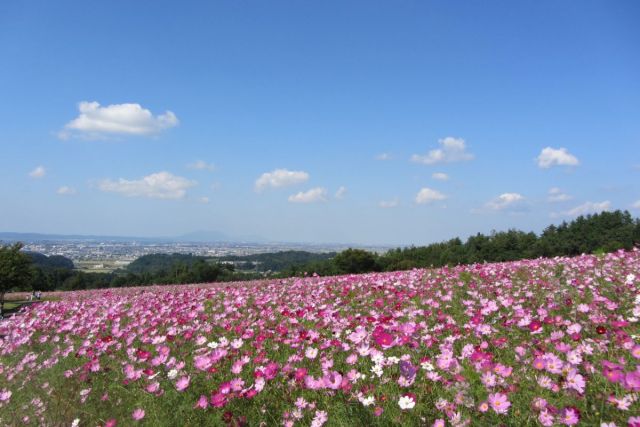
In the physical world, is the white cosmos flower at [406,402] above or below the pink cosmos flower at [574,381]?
below

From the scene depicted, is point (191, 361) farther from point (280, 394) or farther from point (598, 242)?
point (598, 242)

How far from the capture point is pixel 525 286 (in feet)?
21.0

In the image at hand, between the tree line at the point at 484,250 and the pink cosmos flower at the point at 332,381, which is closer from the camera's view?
the pink cosmos flower at the point at 332,381

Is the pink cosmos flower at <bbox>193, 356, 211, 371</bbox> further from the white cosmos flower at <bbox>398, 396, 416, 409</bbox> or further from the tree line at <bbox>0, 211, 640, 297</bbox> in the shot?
the tree line at <bbox>0, 211, 640, 297</bbox>

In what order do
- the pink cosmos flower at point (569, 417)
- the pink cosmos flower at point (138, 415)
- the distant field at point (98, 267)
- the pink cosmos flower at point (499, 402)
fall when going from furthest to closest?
the distant field at point (98, 267) < the pink cosmos flower at point (138, 415) < the pink cosmos flower at point (499, 402) < the pink cosmos flower at point (569, 417)

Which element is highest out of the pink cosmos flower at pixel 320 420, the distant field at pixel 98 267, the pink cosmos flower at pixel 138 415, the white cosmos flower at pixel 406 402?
the white cosmos flower at pixel 406 402

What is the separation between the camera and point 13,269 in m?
30.7

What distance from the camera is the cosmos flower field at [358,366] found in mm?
2664

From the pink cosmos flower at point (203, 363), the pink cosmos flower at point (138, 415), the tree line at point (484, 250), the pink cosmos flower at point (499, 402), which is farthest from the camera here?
the tree line at point (484, 250)

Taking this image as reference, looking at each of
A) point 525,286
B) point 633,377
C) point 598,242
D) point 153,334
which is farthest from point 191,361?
point 598,242

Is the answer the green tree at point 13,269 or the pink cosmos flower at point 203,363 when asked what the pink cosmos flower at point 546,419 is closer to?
the pink cosmos flower at point 203,363

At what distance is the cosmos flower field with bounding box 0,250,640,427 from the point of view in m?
2.66

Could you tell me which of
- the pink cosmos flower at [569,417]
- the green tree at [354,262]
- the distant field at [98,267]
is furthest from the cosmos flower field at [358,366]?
the distant field at [98,267]

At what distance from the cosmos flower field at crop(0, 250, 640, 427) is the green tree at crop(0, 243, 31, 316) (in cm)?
2933
